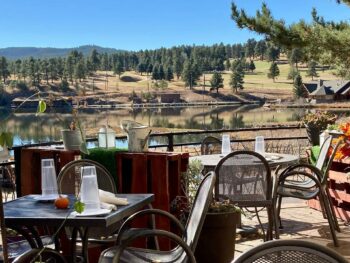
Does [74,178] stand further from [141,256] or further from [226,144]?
[226,144]

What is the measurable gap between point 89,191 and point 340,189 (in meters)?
3.52

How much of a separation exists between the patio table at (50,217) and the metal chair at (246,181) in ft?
4.16

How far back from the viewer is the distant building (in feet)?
251

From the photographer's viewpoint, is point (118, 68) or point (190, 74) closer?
point (190, 74)

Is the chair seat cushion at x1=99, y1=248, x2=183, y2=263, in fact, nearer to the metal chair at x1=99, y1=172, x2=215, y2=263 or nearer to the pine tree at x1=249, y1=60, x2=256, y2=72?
the metal chair at x1=99, y1=172, x2=215, y2=263

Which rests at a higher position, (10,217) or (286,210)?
(10,217)

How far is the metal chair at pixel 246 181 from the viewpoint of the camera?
423 centimetres

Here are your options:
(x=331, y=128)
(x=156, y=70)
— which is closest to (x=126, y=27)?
(x=156, y=70)

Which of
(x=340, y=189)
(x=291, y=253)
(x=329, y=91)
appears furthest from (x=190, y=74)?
(x=291, y=253)

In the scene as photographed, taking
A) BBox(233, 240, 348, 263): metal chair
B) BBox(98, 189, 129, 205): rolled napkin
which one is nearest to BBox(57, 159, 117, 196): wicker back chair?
BBox(98, 189, 129, 205): rolled napkin

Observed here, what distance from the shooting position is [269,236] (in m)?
4.25

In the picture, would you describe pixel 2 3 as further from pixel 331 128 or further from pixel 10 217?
pixel 331 128

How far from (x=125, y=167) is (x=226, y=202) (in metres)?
0.82

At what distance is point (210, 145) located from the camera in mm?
6422
